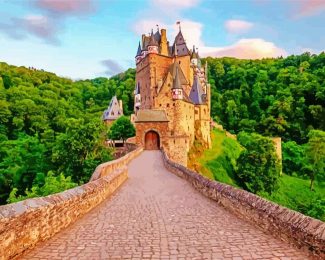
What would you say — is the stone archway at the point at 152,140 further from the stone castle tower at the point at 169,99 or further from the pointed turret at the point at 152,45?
the pointed turret at the point at 152,45

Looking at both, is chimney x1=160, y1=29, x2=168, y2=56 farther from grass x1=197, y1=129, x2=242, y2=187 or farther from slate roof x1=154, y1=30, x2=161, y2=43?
grass x1=197, y1=129, x2=242, y2=187

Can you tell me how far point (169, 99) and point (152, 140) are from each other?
23.6ft

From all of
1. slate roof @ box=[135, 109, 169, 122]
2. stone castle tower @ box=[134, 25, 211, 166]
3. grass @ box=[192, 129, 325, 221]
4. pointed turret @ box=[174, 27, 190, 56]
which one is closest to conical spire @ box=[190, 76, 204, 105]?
stone castle tower @ box=[134, 25, 211, 166]

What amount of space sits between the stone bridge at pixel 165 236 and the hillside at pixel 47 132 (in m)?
13.5

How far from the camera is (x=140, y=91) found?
200ft

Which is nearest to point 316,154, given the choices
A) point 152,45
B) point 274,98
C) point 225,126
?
point 152,45

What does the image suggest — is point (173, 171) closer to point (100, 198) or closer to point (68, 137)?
point (100, 198)

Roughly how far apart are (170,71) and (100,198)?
43.6 m

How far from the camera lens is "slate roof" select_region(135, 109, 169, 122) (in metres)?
43.5

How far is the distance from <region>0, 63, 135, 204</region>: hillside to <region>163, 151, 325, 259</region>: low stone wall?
1427cm

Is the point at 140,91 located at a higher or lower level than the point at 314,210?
higher

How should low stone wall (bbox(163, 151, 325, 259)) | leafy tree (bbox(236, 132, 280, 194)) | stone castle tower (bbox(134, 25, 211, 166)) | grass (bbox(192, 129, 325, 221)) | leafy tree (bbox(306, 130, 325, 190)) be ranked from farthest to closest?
1. leafy tree (bbox(306, 130, 325, 190))
2. grass (bbox(192, 129, 325, 221))
3. stone castle tower (bbox(134, 25, 211, 166))
4. leafy tree (bbox(236, 132, 280, 194))
5. low stone wall (bbox(163, 151, 325, 259))

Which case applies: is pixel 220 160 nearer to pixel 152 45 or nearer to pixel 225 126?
pixel 152 45

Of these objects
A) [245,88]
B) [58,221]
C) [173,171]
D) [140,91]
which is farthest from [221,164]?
[245,88]
